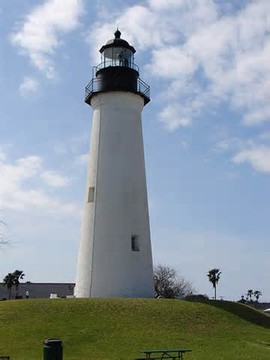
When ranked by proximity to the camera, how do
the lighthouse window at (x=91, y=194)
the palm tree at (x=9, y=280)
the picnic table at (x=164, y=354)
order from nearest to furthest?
1. the picnic table at (x=164, y=354)
2. the lighthouse window at (x=91, y=194)
3. the palm tree at (x=9, y=280)

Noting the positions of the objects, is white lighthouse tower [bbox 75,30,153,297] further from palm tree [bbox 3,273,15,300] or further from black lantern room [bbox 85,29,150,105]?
palm tree [bbox 3,273,15,300]

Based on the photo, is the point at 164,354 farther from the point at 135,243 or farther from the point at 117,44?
the point at 117,44

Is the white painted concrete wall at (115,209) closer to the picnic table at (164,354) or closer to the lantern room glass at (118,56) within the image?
the lantern room glass at (118,56)

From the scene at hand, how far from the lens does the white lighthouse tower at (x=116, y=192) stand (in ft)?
93.7

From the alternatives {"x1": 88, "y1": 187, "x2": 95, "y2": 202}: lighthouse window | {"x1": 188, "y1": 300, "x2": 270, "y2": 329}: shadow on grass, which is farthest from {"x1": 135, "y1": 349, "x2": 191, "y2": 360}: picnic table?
{"x1": 88, "y1": 187, "x2": 95, "y2": 202}: lighthouse window

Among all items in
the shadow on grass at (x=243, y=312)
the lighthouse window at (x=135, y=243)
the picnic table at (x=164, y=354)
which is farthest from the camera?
the lighthouse window at (x=135, y=243)

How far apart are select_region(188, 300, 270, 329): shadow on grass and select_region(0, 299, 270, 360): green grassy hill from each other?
0.26ft

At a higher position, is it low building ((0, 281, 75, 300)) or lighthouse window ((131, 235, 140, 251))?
low building ((0, 281, 75, 300))

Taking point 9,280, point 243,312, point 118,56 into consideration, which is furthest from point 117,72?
point 9,280

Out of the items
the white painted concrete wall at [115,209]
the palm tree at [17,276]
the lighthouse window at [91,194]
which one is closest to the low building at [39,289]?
the palm tree at [17,276]

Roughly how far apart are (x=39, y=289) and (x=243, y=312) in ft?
149

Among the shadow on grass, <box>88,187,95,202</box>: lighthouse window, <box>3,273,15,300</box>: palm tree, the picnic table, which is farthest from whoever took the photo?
<box>3,273,15,300</box>: palm tree

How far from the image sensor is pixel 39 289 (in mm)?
68188

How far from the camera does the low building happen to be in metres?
65.7
